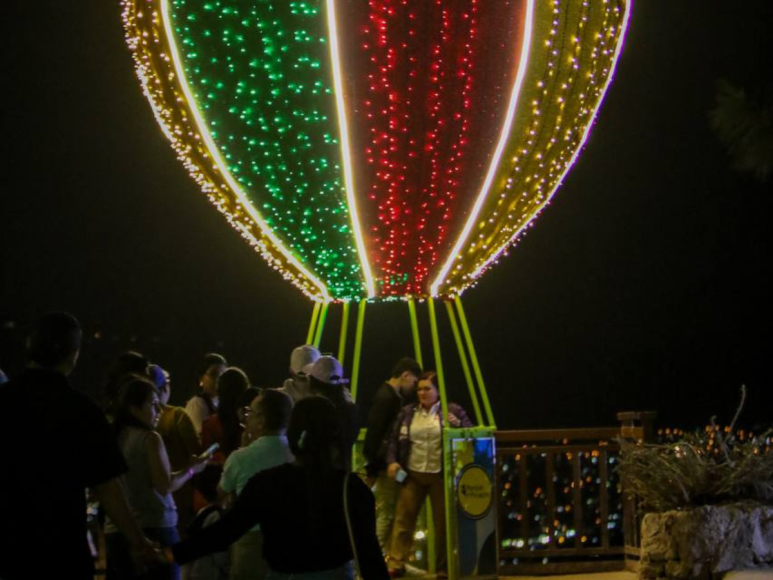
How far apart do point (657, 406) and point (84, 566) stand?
16.8 m

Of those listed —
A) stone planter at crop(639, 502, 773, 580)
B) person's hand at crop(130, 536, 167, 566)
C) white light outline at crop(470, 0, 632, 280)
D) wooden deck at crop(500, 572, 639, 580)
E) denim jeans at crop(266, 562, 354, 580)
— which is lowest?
wooden deck at crop(500, 572, 639, 580)

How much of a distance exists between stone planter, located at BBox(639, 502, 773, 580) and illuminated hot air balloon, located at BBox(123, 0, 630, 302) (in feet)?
7.29

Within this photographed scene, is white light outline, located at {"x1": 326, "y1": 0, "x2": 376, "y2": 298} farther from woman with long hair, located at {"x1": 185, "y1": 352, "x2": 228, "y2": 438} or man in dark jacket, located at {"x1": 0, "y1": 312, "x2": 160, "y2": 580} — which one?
man in dark jacket, located at {"x1": 0, "y1": 312, "x2": 160, "y2": 580}

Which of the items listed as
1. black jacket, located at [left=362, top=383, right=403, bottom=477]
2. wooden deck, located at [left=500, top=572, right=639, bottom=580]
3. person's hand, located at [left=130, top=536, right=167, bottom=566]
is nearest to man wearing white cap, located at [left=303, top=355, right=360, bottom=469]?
black jacket, located at [left=362, top=383, right=403, bottom=477]

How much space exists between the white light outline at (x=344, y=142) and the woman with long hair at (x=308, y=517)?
3305 mm

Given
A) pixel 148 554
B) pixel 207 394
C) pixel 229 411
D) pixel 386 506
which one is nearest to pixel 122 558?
pixel 229 411

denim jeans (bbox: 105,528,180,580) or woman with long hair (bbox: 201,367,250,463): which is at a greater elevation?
woman with long hair (bbox: 201,367,250,463)

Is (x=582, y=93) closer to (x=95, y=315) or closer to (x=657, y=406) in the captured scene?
(x=95, y=315)

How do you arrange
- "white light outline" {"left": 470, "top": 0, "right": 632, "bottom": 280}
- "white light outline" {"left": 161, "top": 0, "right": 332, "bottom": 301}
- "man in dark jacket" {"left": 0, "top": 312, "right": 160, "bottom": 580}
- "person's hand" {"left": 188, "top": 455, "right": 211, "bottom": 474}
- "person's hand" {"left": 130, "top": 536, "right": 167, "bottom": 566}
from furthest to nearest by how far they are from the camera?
"white light outline" {"left": 470, "top": 0, "right": 632, "bottom": 280}
"white light outline" {"left": 161, "top": 0, "right": 332, "bottom": 301}
"person's hand" {"left": 188, "top": 455, "right": 211, "bottom": 474}
"person's hand" {"left": 130, "top": 536, "right": 167, "bottom": 566}
"man in dark jacket" {"left": 0, "top": 312, "right": 160, "bottom": 580}

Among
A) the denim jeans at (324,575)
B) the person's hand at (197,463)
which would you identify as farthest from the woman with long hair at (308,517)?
the person's hand at (197,463)

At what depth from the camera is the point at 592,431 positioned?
423 inches

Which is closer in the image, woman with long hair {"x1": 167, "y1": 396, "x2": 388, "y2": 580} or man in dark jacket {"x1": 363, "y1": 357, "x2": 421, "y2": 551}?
woman with long hair {"x1": 167, "y1": 396, "x2": 388, "y2": 580}

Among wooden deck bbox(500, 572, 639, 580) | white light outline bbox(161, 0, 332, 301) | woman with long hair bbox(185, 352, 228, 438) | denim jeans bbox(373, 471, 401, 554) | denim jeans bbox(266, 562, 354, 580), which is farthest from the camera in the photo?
wooden deck bbox(500, 572, 639, 580)

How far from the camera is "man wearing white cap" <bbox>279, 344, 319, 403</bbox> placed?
7551 millimetres
